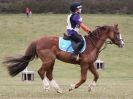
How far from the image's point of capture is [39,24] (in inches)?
2114

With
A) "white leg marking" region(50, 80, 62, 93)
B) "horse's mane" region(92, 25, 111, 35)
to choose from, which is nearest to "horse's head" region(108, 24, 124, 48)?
"horse's mane" region(92, 25, 111, 35)

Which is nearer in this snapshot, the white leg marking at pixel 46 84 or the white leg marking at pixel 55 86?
the white leg marking at pixel 55 86

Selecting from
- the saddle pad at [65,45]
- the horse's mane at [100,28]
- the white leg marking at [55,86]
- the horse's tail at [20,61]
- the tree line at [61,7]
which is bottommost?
the tree line at [61,7]

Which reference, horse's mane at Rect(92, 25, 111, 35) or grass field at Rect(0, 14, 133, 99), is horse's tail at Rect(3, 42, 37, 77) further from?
grass field at Rect(0, 14, 133, 99)

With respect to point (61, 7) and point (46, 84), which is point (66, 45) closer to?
point (46, 84)

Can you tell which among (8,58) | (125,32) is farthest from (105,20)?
(8,58)

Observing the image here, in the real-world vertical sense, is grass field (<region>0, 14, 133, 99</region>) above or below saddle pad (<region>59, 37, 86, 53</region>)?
below

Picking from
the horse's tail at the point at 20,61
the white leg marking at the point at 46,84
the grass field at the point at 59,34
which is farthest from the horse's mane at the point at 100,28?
the grass field at the point at 59,34

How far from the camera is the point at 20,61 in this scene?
58.5ft

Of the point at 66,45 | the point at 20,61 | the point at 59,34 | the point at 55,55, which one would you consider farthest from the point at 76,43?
the point at 59,34

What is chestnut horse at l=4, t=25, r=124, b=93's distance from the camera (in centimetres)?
1712

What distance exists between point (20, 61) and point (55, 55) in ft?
3.84

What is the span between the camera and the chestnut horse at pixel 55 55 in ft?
56.2

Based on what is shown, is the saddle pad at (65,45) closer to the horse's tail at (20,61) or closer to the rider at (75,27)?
the rider at (75,27)
